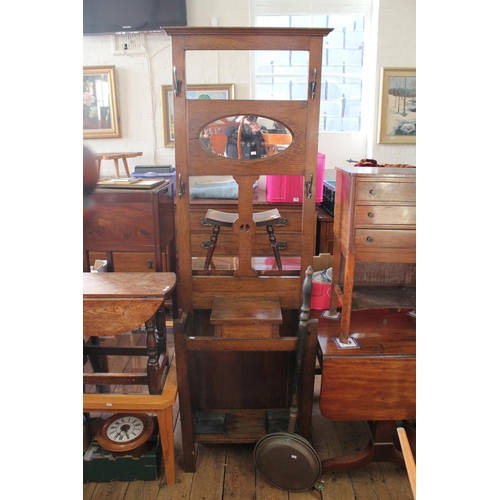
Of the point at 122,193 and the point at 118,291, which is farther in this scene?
the point at 122,193

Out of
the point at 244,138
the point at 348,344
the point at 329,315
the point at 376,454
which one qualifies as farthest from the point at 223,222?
the point at 376,454

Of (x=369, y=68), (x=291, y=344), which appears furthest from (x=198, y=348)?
(x=369, y=68)

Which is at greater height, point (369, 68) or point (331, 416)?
point (369, 68)

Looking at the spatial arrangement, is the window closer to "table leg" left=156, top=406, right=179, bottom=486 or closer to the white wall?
the white wall

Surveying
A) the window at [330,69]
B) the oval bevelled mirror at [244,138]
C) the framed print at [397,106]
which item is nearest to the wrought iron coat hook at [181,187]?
the oval bevelled mirror at [244,138]

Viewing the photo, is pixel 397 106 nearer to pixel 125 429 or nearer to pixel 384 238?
pixel 384 238

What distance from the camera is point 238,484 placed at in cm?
167

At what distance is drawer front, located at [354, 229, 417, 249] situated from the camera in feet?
4.94
